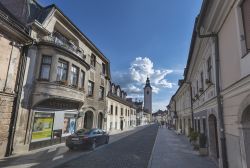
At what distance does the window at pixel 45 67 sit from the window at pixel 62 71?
0.79 meters

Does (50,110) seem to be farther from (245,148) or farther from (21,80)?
(245,148)

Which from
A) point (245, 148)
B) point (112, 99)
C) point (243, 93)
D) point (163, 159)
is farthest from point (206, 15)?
point (112, 99)

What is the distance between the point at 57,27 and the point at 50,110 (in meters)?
7.53

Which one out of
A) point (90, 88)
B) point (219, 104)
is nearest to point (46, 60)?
point (90, 88)

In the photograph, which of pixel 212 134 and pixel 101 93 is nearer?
pixel 212 134

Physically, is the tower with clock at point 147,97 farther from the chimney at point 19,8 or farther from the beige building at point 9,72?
the beige building at point 9,72

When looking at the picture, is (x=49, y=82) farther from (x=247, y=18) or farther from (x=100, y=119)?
(x=247, y=18)

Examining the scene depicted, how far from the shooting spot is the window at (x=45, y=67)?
13500mm

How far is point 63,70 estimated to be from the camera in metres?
14.9

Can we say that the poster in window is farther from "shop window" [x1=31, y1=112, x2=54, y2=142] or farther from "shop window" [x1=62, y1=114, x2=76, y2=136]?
"shop window" [x1=62, y1=114, x2=76, y2=136]

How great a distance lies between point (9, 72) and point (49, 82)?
9.46ft

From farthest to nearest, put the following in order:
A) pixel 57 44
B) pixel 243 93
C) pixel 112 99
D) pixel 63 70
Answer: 1. pixel 112 99
2. pixel 63 70
3. pixel 57 44
4. pixel 243 93

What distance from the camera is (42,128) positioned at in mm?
13453

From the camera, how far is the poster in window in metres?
12.8
